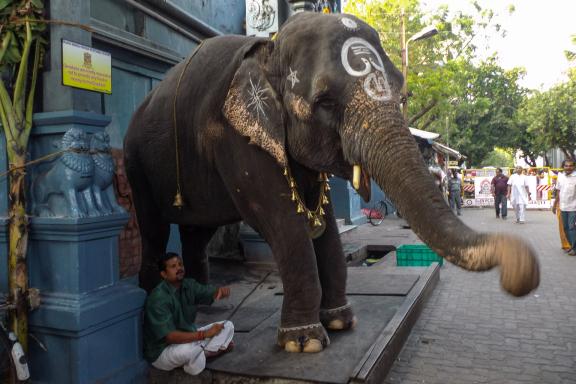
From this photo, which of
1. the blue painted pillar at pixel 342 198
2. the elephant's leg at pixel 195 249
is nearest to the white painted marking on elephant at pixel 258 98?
the elephant's leg at pixel 195 249

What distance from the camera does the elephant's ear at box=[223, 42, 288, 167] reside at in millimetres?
3680

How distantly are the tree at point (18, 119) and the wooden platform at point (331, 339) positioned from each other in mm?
1124

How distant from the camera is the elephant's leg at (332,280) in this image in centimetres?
425

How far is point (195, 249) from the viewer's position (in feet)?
18.0

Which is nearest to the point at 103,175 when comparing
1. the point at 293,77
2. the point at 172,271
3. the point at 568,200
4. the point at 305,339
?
the point at 172,271

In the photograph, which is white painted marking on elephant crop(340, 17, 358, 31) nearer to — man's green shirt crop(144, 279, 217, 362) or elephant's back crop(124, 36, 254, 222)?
elephant's back crop(124, 36, 254, 222)

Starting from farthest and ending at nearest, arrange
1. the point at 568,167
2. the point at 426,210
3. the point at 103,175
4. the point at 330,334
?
the point at 568,167 < the point at 330,334 < the point at 103,175 < the point at 426,210

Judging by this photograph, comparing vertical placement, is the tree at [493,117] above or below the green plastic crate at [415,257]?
above

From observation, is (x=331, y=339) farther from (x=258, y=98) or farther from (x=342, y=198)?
(x=342, y=198)

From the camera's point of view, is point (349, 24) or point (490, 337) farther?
point (490, 337)

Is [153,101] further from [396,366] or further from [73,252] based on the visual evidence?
[396,366]

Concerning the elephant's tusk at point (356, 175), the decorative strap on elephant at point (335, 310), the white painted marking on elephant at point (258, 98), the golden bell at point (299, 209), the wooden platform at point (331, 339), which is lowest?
the wooden platform at point (331, 339)

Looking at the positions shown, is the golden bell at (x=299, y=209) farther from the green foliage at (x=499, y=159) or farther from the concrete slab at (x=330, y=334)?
the green foliage at (x=499, y=159)

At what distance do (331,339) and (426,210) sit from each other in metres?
1.70
